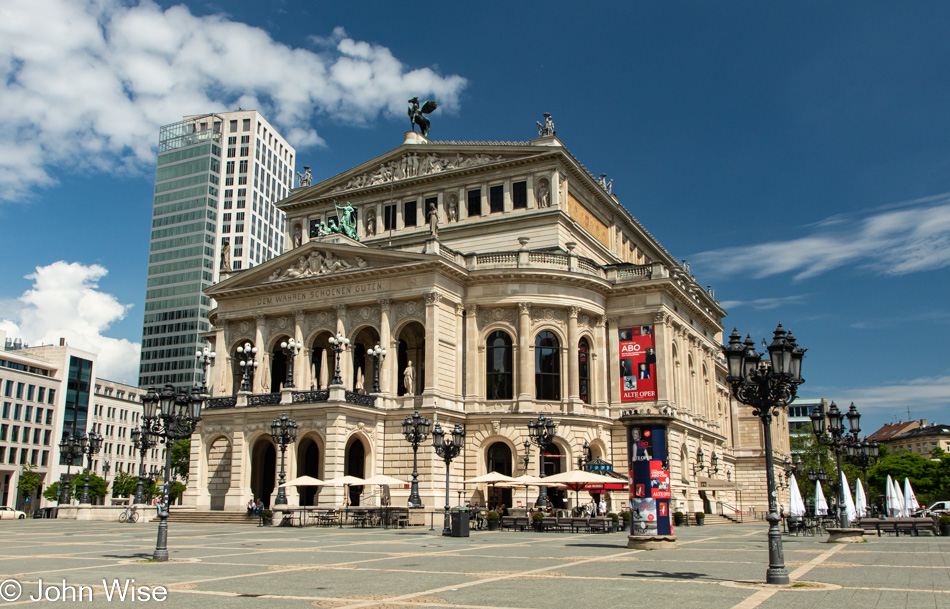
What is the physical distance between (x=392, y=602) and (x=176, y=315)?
138 meters

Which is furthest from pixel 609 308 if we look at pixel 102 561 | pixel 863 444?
pixel 102 561

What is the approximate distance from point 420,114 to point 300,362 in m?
24.1

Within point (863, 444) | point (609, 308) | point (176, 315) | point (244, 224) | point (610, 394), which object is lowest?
point (863, 444)

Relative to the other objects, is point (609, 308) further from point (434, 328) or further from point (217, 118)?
point (217, 118)

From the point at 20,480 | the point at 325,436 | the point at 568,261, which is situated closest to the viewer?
the point at 325,436

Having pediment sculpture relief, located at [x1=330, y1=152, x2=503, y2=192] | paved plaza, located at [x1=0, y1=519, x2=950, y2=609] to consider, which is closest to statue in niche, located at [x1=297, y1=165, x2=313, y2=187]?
pediment sculpture relief, located at [x1=330, y1=152, x2=503, y2=192]

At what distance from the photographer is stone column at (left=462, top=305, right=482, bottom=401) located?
171ft

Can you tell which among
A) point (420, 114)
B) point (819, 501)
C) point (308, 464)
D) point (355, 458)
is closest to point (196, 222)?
point (420, 114)

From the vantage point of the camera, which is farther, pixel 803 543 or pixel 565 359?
pixel 565 359

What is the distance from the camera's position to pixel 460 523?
31.5 m

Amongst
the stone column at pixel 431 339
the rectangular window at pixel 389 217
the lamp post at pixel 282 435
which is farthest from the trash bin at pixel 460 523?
the rectangular window at pixel 389 217

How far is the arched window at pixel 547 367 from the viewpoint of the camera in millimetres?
52062

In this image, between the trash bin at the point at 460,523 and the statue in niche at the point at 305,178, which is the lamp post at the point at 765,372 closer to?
the trash bin at the point at 460,523

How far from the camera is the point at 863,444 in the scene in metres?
38.8
